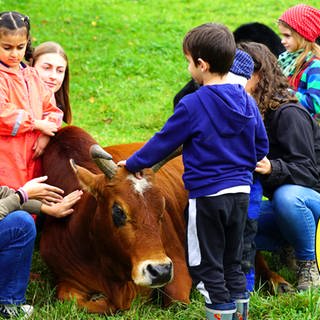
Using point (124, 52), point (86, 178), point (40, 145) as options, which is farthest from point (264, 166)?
point (124, 52)

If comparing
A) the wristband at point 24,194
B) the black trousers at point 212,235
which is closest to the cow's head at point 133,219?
the black trousers at point 212,235

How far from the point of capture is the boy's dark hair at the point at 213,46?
4.27m

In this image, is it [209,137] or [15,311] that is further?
[15,311]

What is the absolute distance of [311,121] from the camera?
5.64 metres

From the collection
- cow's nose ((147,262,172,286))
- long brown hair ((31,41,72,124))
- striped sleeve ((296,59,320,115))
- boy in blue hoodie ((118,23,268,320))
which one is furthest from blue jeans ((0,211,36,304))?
striped sleeve ((296,59,320,115))

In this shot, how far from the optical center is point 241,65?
4668 millimetres

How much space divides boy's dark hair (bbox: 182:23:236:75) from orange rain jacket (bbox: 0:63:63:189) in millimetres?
1523

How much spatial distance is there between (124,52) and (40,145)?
8.27m

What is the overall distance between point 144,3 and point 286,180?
12.2 meters

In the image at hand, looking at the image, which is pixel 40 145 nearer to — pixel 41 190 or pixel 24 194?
pixel 41 190

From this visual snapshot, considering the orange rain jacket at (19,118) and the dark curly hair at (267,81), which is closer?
the orange rain jacket at (19,118)

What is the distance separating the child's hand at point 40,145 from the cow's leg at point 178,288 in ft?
4.40

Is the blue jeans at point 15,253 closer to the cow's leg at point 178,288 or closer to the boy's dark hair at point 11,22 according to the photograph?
the cow's leg at point 178,288

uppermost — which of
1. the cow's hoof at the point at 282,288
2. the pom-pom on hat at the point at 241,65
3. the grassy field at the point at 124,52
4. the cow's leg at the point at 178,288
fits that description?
the pom-pom on hat at the point at 241,65
